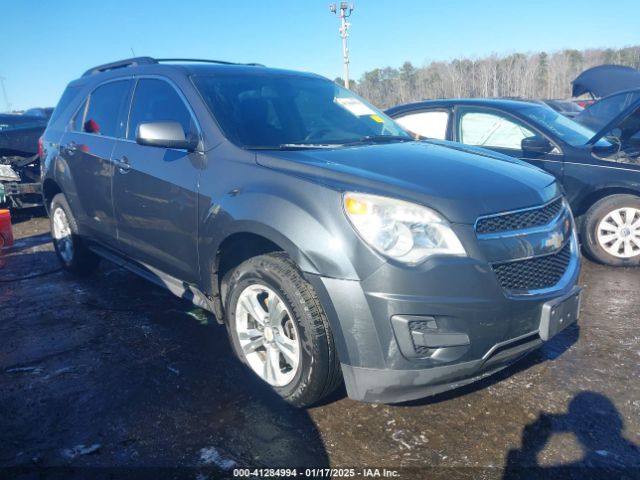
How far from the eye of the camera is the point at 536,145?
4.99 m

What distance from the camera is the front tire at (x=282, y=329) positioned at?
94.8 inches

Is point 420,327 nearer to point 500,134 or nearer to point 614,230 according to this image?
point 614,230

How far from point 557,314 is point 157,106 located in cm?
284

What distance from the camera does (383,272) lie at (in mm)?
2188

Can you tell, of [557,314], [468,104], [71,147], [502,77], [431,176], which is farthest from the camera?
[502,77]

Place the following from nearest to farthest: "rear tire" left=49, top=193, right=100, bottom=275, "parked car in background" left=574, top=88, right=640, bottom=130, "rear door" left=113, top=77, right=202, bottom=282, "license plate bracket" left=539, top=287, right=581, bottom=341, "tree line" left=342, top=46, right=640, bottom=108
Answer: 1. "license plate bracket" left=539, top=287, right=581, bottom=341
2. "rear door" left=113, top=77, right=202, bottom=282
3. "rear tire" left=49, top=193, right=100, bottom=275
4. "parked car in background" left=574, top=88, right=640, bottom=130
5. "tree line" left=342, top=46, right=640, bottom=108

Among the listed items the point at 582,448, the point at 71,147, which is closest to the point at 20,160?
the point at 71,147

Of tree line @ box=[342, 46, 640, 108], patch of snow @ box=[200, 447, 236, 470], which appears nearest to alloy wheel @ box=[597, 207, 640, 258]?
patch of snow @ box=[200, 447, 236, 470]

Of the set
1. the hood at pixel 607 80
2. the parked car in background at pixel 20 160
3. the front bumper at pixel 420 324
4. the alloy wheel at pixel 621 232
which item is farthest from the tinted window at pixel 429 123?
the hood at pixel 607 80

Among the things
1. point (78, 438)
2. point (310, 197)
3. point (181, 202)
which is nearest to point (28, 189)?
point (181, 202)

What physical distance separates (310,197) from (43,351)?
7.65 feet

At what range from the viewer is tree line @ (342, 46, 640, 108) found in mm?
59719

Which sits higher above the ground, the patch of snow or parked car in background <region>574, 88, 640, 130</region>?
parked car in background <region>574, 88, 640, 130</region>

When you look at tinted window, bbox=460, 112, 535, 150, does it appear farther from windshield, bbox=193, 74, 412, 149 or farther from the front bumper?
the front bumper
